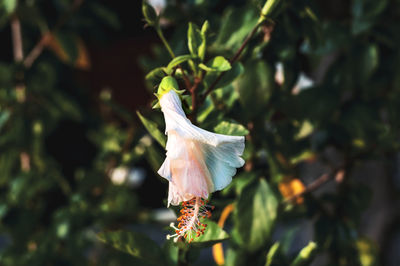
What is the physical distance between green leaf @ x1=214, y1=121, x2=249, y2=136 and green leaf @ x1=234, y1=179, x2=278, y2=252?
20 cm

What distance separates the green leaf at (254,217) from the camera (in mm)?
710

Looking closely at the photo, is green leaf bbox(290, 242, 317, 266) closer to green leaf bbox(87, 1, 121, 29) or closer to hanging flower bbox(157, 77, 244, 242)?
hanging flower bbox(157, 77, 244, 242)

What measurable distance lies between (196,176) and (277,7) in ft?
0.85

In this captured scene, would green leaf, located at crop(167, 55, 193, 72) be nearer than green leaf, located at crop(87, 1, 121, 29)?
Yes

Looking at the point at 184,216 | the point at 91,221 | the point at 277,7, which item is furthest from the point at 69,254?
the point at 277,7

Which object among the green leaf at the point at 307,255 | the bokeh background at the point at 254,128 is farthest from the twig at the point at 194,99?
the green leaf at the point at 307,255

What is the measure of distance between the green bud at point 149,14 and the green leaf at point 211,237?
0.26 m

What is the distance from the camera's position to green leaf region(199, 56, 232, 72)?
1.78 feet

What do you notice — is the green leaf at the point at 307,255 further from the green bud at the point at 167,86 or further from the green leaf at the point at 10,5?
the green leaf at the point at 10,5

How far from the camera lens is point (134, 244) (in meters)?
0.64

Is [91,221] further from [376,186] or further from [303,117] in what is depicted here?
[376,186]

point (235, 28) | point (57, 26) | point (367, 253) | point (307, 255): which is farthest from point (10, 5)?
point (367, 253)

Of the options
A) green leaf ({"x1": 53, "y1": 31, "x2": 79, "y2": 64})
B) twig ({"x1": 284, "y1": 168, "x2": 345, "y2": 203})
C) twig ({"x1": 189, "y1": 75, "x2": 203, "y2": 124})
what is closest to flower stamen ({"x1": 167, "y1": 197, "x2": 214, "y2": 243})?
twig ({"x1": 189, "y1": 75, "x2": 203, "y2": 124})

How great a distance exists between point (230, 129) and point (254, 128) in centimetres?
25
